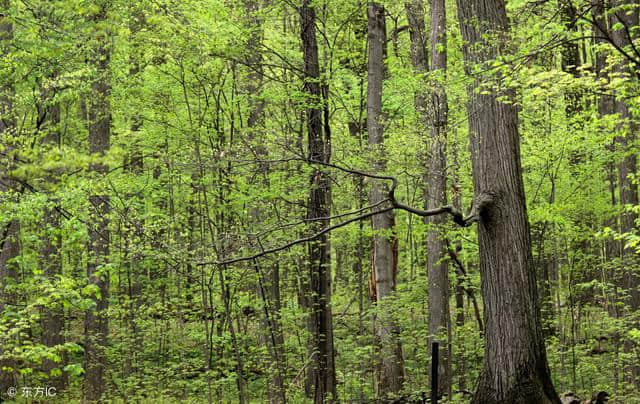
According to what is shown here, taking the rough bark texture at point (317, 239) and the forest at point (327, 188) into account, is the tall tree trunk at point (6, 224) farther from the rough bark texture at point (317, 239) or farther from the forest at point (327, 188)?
the rough bark texture at point (317, 239)

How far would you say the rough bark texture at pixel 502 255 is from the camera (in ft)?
24.0

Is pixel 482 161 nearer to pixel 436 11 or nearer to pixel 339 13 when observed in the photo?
pixel 436 11

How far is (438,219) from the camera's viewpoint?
36.0ft

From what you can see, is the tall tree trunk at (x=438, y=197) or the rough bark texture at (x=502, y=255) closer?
the rough bark texture at (x=502, y=255)

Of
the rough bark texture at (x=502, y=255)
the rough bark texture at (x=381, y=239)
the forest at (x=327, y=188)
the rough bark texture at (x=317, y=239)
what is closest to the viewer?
the rough bark texture at (x=502, y=255)

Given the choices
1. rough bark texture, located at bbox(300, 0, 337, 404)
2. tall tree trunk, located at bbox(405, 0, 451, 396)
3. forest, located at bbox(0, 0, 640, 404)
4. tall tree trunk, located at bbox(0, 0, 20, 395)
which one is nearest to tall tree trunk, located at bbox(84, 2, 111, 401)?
forest, located at bbox(0, 0, 640, 404)

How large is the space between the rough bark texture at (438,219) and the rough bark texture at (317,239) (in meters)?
1.74

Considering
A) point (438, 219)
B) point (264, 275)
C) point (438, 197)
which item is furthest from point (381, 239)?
point (264, 275)

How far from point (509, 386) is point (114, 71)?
9948 millimetres

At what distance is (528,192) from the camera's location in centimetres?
1196

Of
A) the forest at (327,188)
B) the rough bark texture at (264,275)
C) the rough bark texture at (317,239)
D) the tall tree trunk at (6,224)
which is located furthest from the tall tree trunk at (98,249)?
the rough bark texture at (317,239)

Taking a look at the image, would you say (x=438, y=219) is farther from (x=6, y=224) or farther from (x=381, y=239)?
(x=6, y=224)

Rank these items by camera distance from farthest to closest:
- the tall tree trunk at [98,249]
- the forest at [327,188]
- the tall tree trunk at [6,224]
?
1. the tall tree trunk at [98,249]
2. the tall tree trunk at [6,224]
3. the forest at [327,188]

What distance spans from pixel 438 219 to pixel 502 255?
3482 mm
